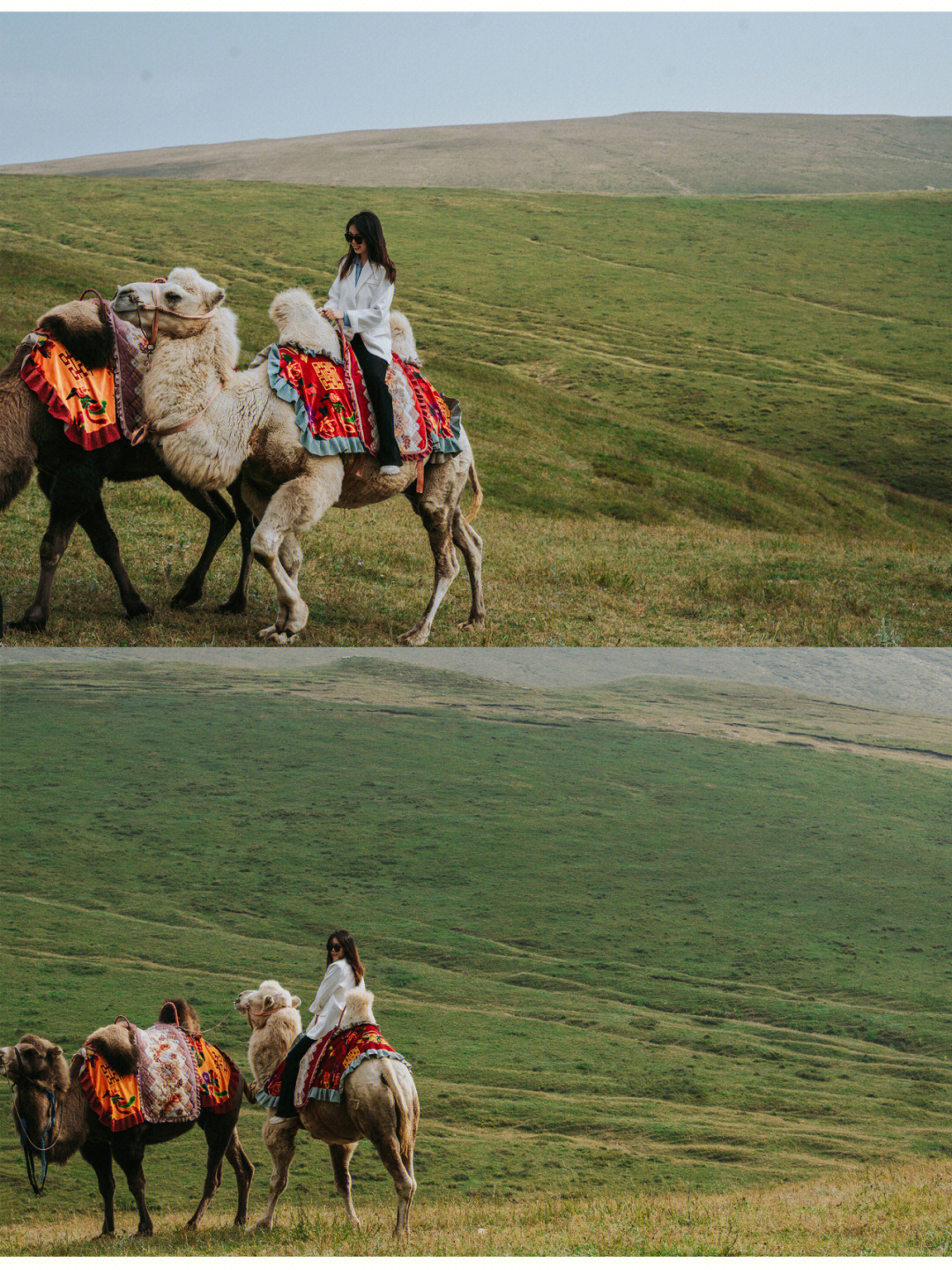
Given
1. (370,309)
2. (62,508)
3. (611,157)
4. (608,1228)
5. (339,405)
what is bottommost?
(608,1228)

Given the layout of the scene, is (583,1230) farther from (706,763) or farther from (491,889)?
(706,763)

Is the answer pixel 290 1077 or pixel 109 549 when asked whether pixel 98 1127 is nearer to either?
pixel 290 1077

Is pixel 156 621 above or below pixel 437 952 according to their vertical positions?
above

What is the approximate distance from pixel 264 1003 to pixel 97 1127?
100cm

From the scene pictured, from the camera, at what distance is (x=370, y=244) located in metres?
8.31

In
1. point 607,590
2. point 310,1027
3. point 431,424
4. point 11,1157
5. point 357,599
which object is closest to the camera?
point 310,1027

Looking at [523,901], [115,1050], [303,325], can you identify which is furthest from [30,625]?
[523,901]

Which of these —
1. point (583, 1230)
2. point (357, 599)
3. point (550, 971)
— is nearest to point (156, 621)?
point (357, 599)

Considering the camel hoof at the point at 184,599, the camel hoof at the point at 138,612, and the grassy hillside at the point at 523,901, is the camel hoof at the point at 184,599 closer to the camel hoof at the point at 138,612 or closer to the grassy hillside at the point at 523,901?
the camel hoof at the point at 138,612

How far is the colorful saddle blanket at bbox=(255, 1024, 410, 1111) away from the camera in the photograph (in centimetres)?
Answer: 586

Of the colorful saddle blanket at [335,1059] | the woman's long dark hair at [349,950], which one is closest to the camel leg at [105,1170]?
the colorful saddle blanket at [335,1059]

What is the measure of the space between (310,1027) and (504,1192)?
71.2 inches

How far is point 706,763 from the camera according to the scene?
10258mm

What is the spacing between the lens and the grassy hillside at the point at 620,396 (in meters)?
12.5
